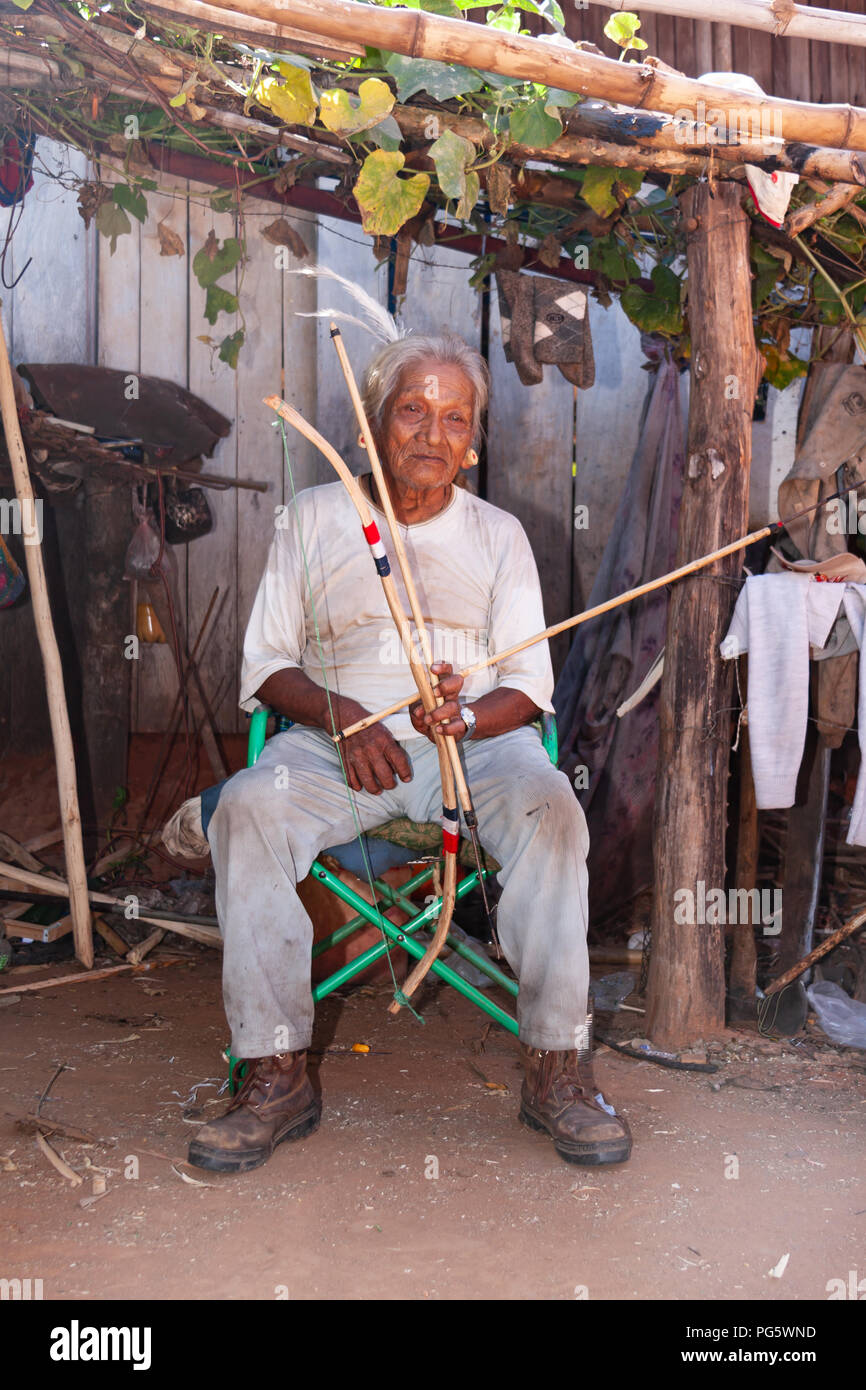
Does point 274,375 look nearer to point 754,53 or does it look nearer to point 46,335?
point 46,335

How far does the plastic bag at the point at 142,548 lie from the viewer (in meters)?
5.25

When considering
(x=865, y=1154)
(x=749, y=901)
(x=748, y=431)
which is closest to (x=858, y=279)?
(x=748, y=431)

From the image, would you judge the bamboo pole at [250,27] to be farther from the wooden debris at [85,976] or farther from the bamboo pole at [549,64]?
the wooden debris at [85,976]

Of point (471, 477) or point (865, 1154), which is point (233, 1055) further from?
point (471, 477)

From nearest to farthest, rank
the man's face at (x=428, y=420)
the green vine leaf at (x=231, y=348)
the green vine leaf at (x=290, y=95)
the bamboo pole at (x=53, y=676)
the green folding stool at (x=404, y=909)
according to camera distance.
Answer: the green folding stool at (x=404, y=909)
the green vine leaf at (x=290, y=95)
the man's face at (x=428, y=420)
the bamboo pole at (x=53, y=676)
the green vine leaf at (x=231, y=348)

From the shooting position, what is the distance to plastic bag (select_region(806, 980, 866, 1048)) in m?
3.53

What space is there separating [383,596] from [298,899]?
0.91 meters

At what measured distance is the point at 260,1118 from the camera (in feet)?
8.46

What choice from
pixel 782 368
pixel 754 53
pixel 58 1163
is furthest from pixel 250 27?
pixel 754 53

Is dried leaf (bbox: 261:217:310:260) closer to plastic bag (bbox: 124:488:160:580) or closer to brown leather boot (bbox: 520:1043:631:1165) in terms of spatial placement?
plastic bag (bbox: 124:488:160:580)

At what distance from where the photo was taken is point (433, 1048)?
3.40m

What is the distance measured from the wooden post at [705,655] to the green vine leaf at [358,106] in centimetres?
100

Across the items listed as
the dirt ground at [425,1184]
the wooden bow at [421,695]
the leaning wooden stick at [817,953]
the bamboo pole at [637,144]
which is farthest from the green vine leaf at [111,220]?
the leaning wooden stick at [817,953]

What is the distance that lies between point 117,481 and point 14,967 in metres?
2.20
